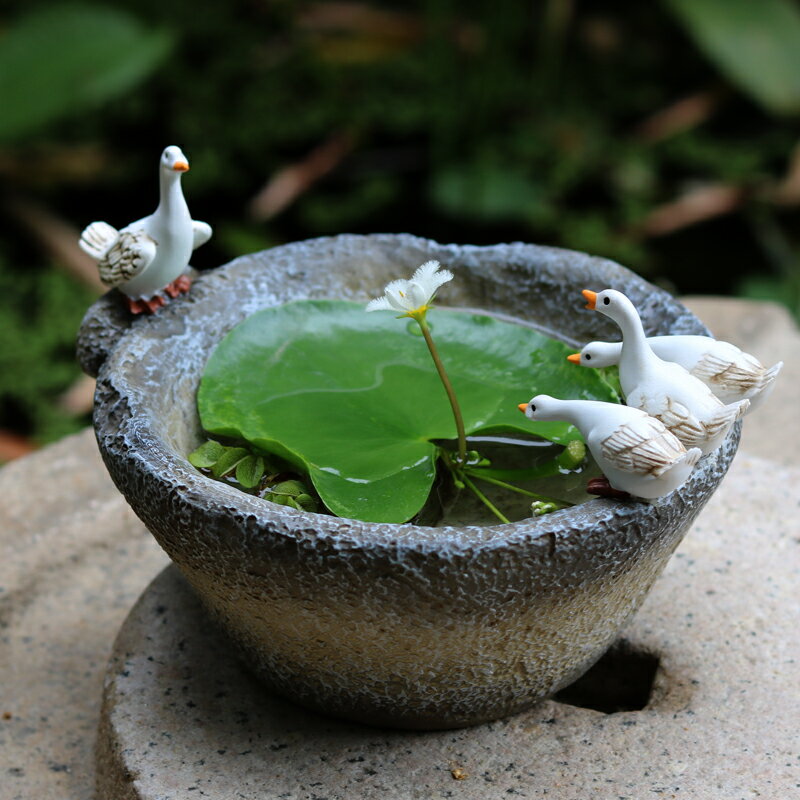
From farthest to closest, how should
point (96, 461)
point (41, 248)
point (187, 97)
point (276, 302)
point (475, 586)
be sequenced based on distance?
point (187, 97) → point (41, 248) → point (96, 461) → point (276, 302) → point (475, 586)

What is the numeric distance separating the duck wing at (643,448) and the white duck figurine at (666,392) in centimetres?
3

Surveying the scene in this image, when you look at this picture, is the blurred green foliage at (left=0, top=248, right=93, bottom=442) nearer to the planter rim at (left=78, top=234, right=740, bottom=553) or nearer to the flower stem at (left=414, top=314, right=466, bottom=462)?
the planter rim at (left=78, top=234, right=740, bottom=553)

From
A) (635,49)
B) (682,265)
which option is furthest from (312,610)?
(635,49)

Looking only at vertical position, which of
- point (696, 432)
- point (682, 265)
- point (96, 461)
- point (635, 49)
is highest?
point (696, 432)

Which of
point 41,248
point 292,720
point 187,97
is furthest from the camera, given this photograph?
point 187,97

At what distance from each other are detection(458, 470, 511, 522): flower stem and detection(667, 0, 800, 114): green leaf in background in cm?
183

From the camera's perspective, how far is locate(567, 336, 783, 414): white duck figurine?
97cm

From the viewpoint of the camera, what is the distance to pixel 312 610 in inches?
36.9

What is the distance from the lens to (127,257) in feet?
3.73

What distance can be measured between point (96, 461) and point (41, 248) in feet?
4.10

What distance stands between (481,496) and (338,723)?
→ 29 cm

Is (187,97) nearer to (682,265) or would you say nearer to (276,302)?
(682,265)

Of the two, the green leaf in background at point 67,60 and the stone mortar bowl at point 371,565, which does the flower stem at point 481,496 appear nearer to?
the stone mortar bowl at point 371,565

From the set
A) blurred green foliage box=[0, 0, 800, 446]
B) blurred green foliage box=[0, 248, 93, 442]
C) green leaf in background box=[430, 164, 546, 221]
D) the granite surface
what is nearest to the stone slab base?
the granite surface
